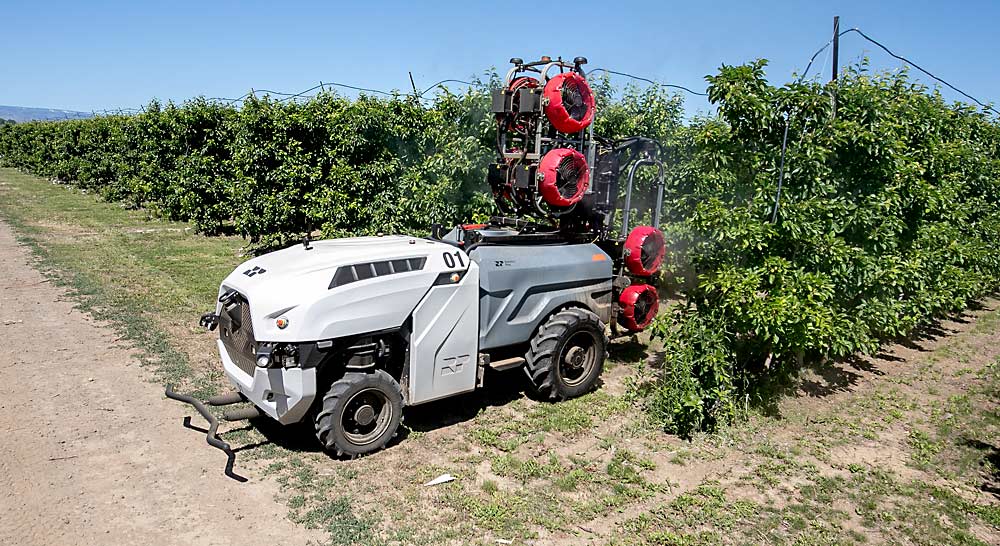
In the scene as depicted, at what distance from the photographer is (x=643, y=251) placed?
7.30 metres

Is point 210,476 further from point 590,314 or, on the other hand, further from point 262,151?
point 262,151

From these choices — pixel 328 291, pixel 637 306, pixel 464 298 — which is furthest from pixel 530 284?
pixel 328 291

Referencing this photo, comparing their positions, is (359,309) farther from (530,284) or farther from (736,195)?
(736,195)

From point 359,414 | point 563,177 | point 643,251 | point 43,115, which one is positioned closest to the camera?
point 359,414

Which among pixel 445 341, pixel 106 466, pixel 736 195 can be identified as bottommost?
pixel 106 466

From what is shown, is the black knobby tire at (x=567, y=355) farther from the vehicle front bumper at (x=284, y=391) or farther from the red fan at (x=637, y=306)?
the vehicle front bumper at (x=284, y=391)

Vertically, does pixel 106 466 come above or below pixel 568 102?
below

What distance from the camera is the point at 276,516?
4.62 meters

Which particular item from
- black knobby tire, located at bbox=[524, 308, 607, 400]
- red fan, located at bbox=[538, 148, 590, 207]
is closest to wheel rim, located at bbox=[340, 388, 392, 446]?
black knobby tire, located at bbox=[524, 308, 607, 400]

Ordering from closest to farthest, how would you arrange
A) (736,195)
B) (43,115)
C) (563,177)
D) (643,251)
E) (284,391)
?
(284,391) < (563,177) < (736,195) < (643,251) < (43,115)

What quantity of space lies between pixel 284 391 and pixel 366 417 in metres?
0.77

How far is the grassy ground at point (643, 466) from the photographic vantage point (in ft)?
15.3

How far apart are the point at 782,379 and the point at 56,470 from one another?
22.8 ft

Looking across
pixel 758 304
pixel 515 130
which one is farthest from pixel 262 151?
pixel 758 304
